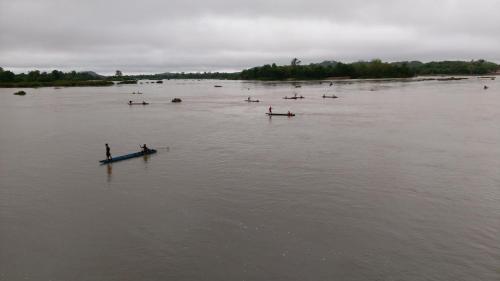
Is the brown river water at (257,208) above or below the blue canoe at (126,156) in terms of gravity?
below

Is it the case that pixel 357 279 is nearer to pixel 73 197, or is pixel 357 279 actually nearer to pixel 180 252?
pixel 180 252

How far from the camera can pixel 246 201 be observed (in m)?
27.3

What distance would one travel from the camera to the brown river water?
19.3 metres

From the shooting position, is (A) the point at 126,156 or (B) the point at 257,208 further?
(A) the point at 126,156

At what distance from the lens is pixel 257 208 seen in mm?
26031

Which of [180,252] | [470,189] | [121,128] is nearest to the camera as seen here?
[180,252]

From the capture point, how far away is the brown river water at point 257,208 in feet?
63.2

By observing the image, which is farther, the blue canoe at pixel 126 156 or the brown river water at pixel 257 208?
the blue canoe at pixel 126 156

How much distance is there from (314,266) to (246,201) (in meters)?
→ 9.06

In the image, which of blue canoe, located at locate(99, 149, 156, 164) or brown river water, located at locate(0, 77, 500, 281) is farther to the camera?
blue canoe, located at locate(99, 149, 156, 164)

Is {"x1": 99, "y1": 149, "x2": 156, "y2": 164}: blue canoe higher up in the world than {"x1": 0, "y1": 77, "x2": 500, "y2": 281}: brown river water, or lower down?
higher up

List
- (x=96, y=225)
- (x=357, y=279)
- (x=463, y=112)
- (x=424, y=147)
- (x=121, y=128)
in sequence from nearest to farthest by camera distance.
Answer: (x=357, y=279) → (x=96, y=225) → (x=424, y=147) → (x=121, y=128) → (x=463, y=112)

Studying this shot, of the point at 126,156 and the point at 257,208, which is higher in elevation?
the point at 126,156

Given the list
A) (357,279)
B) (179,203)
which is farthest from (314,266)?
(179,203)
